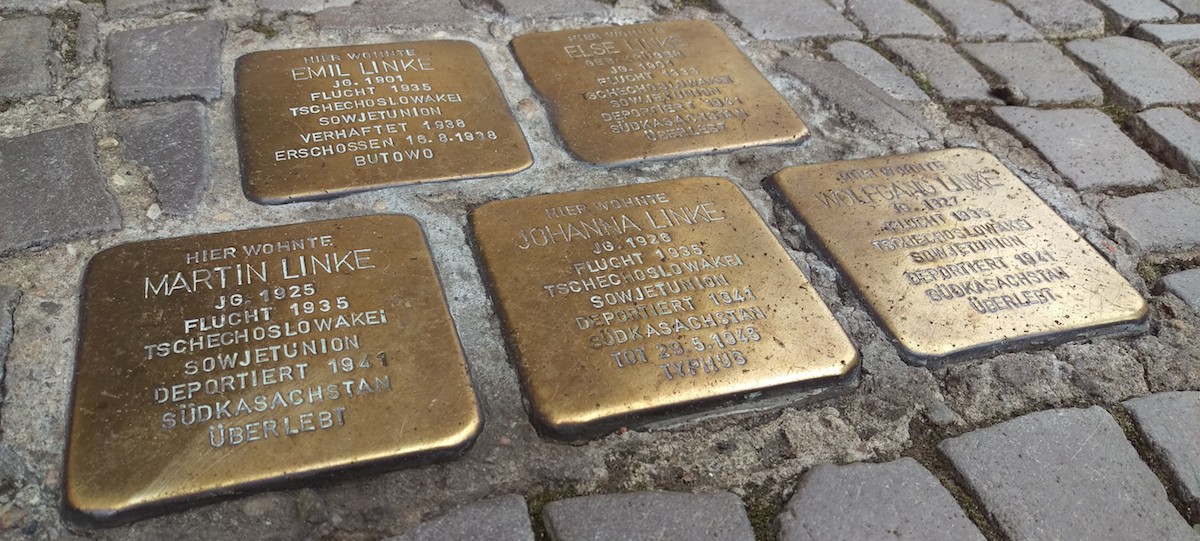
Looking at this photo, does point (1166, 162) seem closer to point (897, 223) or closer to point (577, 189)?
point (897, 223)

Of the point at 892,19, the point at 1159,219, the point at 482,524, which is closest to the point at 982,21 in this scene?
the point at 892,19

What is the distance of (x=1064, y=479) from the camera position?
4.46 feet

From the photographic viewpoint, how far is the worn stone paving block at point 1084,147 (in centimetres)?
204

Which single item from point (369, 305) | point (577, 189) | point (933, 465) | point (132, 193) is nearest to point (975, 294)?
point (933, 465)

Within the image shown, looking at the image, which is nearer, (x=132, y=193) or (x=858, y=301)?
(x=858, y=301)

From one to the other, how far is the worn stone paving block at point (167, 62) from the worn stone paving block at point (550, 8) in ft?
2.61

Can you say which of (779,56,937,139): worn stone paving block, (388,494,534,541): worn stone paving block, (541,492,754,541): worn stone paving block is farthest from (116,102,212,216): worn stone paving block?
(779,56,937,139): worn stone paving block

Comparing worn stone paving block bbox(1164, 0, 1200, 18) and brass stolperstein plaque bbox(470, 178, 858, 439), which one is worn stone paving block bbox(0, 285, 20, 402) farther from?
worn stone paving block bbox(1164, 0, 1200, 18)

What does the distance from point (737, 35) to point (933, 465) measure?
4.91ft

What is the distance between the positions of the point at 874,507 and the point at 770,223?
2.30 feet

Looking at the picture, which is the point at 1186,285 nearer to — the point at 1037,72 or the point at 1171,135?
the point at 1171,135

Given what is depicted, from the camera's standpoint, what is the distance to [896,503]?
1311 mm

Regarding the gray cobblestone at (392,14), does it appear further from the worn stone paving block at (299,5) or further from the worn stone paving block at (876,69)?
the worn stone paving block at (876,69)

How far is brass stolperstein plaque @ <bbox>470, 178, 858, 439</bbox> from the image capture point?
54.9 inches
